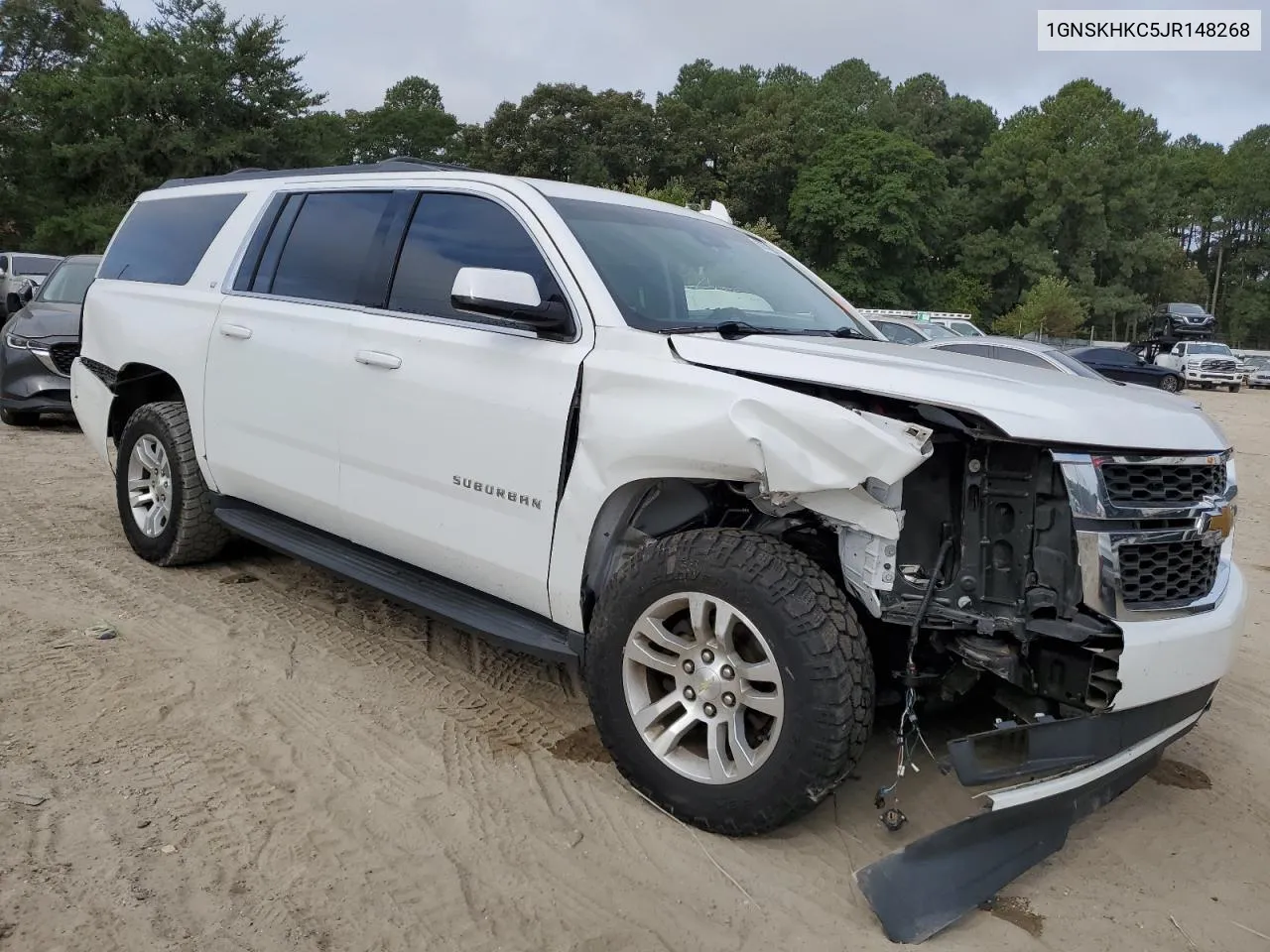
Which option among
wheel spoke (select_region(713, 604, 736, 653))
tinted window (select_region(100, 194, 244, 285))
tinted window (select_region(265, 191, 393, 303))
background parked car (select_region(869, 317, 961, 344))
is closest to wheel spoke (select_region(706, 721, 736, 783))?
wheel spoke (select_region(713, 604, 736, 653))

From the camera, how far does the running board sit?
3270 millimetres

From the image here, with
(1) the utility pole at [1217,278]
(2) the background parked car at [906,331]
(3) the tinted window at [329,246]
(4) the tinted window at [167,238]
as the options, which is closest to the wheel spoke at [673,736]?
(3) the tinted window at [329,246]

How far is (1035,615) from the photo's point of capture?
2.64 m

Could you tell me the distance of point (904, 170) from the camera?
185ft

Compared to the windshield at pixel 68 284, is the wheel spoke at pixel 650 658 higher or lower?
lower

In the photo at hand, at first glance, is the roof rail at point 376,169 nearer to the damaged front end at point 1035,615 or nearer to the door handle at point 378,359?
the door handle at point 378,359

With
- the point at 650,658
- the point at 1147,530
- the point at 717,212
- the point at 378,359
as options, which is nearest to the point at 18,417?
the point at 378,359

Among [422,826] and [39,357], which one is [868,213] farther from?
[422,826]

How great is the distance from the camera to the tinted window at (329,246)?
4016 mm

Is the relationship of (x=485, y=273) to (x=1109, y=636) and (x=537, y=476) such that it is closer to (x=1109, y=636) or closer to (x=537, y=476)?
(x=537, y=476)

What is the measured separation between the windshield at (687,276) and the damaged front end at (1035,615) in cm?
107

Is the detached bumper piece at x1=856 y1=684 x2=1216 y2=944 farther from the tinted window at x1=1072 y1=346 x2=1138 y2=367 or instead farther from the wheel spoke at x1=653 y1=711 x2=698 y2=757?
the tinted window at x1=1072 y1=346 x2=1138 y2=367

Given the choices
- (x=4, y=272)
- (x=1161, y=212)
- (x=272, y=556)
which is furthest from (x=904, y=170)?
(x=272, y=556)

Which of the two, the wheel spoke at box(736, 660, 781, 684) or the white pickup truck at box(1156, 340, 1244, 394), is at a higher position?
the wheel spoke at box(736, 660, 781, 684)
